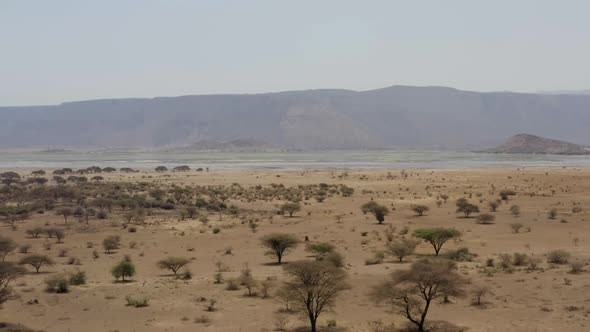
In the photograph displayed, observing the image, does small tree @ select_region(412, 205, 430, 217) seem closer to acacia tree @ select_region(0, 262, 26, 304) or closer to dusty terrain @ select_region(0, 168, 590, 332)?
dusty terrain @ select_region(0, 168, 590, 332)

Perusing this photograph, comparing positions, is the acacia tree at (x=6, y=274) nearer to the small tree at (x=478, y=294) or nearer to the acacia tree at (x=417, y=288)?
the acacia tree at (x=417, y=288)

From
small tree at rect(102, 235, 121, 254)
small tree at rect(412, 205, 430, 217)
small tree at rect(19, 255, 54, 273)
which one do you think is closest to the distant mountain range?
small tree at rect(412, 205, 430, 217)

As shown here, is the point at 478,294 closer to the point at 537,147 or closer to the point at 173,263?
the point at 173,263

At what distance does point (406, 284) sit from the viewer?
18.5 m

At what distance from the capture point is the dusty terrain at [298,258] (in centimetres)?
1828

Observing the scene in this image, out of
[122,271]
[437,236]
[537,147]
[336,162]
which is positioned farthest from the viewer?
[537,147]

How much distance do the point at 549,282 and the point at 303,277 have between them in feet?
33.7

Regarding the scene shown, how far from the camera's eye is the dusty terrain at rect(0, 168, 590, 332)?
1828cm

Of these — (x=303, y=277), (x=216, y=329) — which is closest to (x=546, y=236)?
(x=303, y=277)

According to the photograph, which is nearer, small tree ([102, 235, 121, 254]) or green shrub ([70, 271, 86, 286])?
green shrub ([70, 271, 86, 286])

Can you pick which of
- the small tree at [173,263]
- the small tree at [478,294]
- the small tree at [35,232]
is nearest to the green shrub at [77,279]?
the small tree at [173,263]

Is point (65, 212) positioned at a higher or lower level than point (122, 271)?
higher

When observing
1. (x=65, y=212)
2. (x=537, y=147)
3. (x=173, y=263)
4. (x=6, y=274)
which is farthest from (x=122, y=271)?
(x=537, y=147)

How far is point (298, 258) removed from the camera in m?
28.5
